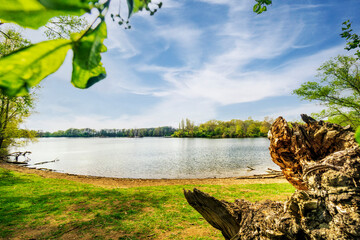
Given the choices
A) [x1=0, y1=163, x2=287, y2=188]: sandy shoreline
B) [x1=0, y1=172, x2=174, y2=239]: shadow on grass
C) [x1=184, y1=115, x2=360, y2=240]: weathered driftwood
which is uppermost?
[x1=184, y1=115, x2=360, y2=240]: weathered driftwood

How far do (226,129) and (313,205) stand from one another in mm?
126871

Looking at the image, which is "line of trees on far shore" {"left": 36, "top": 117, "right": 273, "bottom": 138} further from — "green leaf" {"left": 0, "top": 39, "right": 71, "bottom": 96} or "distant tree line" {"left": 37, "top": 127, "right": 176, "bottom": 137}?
"green leaf" {"left": 0, "top": 39, "right": 71, "bottom": 96}

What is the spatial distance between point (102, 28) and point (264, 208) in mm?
3183

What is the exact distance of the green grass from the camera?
22.5 ft

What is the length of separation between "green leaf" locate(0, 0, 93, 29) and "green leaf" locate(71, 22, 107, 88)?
50 mm

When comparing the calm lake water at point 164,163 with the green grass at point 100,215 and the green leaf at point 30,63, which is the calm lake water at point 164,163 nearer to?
the green grass at point 100,215

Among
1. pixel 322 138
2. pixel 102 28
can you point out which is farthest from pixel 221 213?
pixel 102 28

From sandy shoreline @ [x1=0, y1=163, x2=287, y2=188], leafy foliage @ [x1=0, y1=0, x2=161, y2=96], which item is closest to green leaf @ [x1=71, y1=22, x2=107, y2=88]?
leafy foliage @ [x1=0, y1=0, x2=161, y2=96]

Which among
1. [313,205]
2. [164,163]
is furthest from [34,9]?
[164,163]

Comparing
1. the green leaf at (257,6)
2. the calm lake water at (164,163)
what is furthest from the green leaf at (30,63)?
the calm lake water at (164,163)

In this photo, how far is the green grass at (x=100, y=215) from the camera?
684cm

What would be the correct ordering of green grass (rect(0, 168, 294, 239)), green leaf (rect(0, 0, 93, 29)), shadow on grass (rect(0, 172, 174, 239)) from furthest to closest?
shadow on grass (rect(0, 172, 174, 239)), green grass (rect(0, 168, 294, 239)), green leaf (rect(0, 0, 93, 29))

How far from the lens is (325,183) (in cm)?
240

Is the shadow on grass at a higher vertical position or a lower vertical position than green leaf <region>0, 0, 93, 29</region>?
lower
